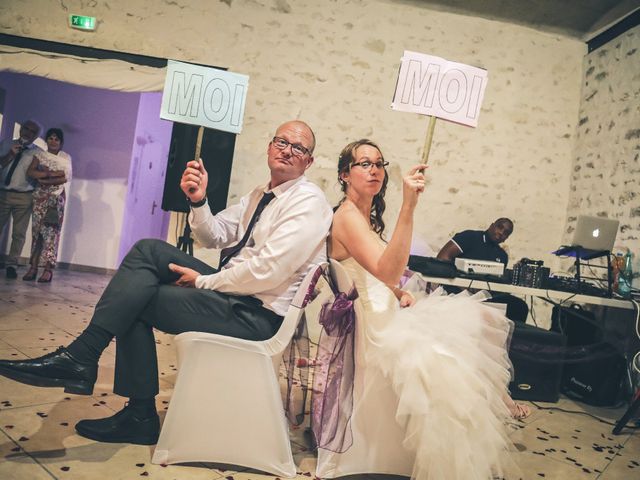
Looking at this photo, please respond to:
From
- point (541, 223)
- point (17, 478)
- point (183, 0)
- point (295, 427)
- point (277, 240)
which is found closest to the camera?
point (17, 478)

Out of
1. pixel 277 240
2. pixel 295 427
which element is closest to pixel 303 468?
pixel 295 427

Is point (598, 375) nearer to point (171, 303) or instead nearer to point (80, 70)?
point (171, 303)

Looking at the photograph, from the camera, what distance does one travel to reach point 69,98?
6410 millimetres

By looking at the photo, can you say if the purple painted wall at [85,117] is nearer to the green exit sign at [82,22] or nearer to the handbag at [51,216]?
the handbag at [51,216]

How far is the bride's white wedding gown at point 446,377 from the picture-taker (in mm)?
1474

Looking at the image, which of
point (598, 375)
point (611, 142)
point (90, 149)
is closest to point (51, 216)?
point (90, 149)

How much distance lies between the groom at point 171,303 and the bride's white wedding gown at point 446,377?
14.3 inches

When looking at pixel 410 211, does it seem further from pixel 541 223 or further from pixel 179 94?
pixel 541 223

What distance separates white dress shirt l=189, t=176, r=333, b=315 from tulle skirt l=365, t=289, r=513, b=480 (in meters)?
0.36

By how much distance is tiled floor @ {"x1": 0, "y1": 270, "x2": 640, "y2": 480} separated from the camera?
63.5 inches

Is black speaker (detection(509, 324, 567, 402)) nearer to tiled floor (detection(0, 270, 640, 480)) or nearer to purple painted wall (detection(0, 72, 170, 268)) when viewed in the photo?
tiled floor (detection(0, 270, 640, 480))

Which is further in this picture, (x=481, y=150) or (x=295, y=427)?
(x=481, y=150)

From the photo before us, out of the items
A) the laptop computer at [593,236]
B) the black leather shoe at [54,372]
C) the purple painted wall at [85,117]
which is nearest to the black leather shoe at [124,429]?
the black leather shoe at [54,372]

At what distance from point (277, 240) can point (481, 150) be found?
12.8 ft
